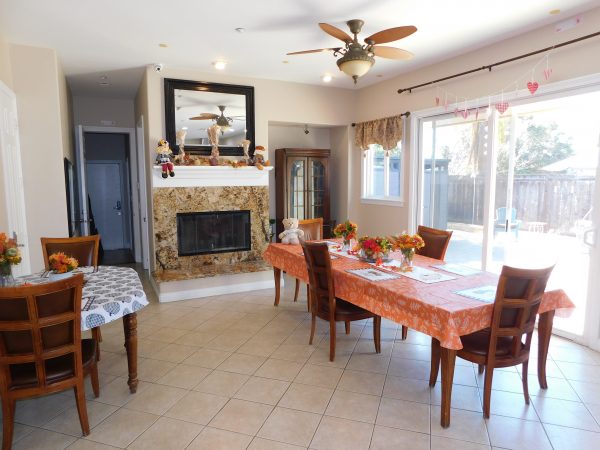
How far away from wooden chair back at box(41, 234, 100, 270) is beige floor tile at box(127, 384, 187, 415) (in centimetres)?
115

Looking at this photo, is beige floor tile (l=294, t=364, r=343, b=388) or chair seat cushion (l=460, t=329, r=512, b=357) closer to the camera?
chair seat cushion (l=460, t=329, r=512, b=357)

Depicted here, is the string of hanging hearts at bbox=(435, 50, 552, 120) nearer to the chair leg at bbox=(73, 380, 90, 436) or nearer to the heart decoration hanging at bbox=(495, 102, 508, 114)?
the heart decoration hanging at bbox=(495, 102, 508, 114)

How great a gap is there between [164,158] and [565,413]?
14.1 ft

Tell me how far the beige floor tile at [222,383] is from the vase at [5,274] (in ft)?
4.37

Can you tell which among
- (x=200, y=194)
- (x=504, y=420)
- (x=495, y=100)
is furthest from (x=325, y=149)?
(x=504, y=420)

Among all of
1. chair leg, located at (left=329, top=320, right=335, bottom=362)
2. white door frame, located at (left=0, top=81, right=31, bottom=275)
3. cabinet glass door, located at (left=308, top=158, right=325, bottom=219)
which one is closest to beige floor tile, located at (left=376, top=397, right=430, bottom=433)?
chair leg, located at (left=329, top=320, right=335, bottom=362)

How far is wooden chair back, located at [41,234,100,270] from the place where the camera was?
3.12 m

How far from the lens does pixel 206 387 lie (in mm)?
2719

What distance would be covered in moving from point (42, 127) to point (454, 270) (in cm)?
416

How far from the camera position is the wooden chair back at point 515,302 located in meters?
2.16

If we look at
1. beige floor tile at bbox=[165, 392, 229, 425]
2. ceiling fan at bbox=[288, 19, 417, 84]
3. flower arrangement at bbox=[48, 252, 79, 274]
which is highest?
ceiling fan at bbox=[288, 19, 417, 84]

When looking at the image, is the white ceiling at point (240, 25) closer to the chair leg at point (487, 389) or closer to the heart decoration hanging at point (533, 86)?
the heart decoration hanging at point (533, 86)

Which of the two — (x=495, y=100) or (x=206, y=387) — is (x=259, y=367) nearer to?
(x=206, y=387)

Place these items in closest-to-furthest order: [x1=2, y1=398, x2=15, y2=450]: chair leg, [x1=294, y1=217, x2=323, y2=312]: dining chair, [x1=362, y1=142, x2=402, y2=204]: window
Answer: [x1=2, y1=398, x2=15, y2=450]: chair leg → [x1=294, y1=217, x2=323, y2=312]: dining chair → [x1=362, y1=142, x2=402, y2=204]: window
